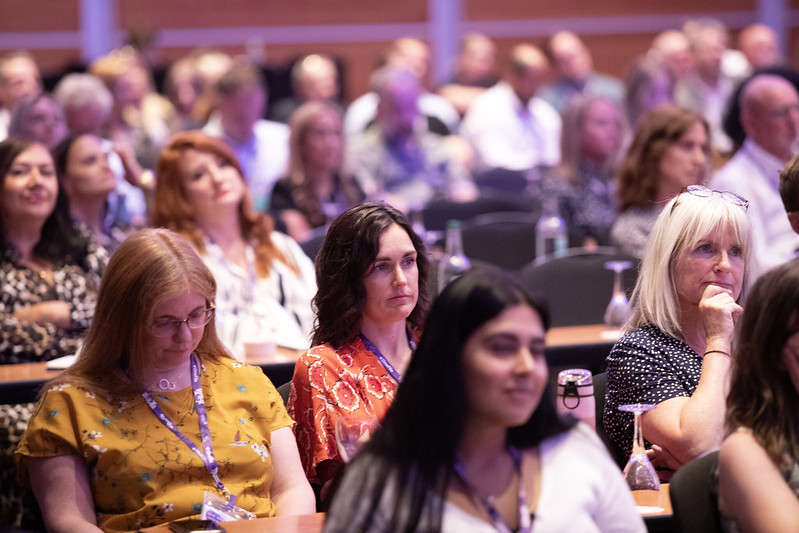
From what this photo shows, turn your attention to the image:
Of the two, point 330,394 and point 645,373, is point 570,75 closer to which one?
point 645,373

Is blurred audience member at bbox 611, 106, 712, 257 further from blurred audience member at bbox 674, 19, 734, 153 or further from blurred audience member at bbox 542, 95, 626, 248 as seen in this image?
blurred audience member at bbox 674, 19, 734, 153

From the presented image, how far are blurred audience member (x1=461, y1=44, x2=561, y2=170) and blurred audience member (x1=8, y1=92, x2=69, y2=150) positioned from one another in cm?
363

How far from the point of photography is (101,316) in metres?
2.39

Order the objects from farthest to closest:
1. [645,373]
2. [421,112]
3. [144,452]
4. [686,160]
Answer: [421,112]
[686,160]
[645,373]
[144,452]

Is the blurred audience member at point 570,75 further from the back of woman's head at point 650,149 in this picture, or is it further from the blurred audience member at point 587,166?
the back of woman's head at point 650,149

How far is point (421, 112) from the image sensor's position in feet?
25.4

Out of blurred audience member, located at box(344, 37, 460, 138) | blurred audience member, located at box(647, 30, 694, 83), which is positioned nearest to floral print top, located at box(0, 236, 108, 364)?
blurred audience member, located at box(344, 37, 460, 138)

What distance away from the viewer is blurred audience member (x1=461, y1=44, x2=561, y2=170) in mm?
8383

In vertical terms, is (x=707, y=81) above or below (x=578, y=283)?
above

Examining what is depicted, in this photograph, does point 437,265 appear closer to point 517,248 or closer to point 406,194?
point 517,248

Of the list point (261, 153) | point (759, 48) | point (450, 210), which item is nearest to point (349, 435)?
point (450, 210)

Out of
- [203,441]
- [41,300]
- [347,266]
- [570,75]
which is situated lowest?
[203,441]

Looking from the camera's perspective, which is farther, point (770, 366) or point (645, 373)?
point (645, 373)

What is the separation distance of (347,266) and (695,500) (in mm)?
1071
